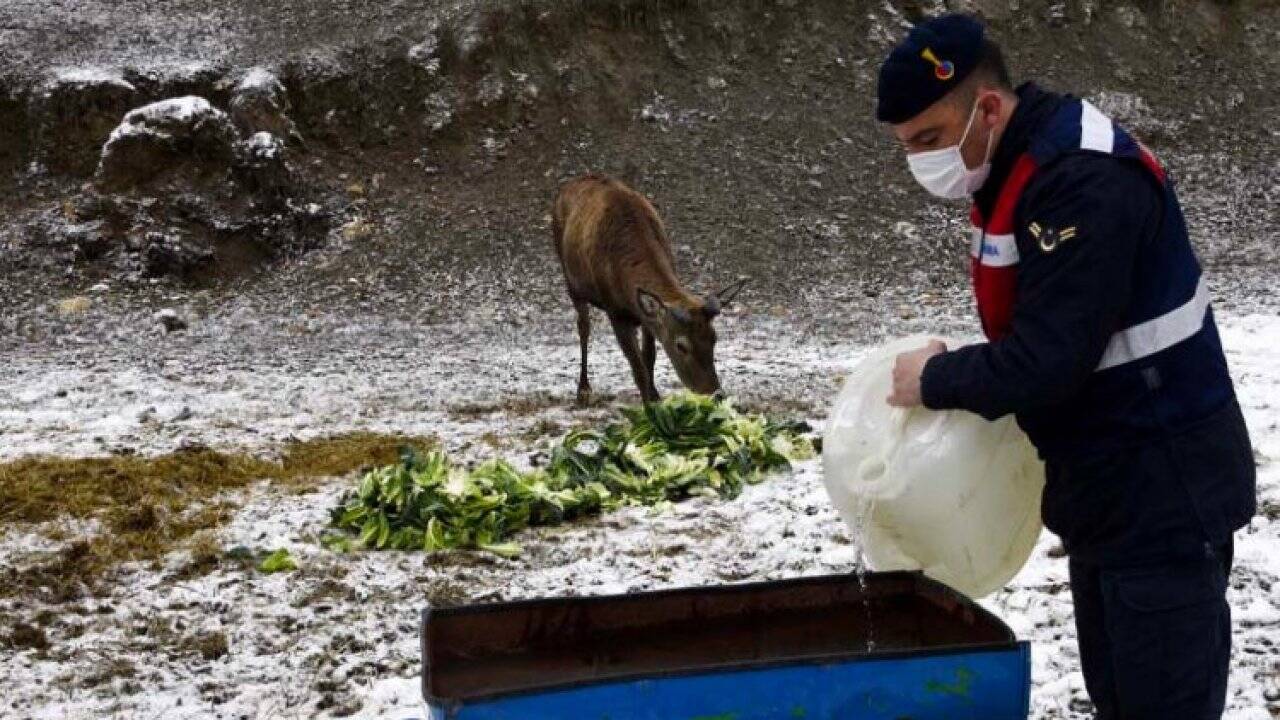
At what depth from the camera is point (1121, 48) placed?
20.1 meters

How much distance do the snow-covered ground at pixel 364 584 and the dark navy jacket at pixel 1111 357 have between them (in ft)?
5.27

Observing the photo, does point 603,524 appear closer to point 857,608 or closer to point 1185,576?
point 857,608

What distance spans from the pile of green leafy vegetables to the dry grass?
703 millimetres

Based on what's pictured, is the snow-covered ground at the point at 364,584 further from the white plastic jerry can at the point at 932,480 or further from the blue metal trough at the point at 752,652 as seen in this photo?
the white plastic jerry can at the point at 932,480

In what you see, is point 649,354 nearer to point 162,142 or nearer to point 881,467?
point 881,467

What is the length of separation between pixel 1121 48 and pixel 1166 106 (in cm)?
149

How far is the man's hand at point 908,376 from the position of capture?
295 cm

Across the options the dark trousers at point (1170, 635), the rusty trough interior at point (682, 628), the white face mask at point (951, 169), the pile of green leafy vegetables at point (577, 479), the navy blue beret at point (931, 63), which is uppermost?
the navy blue beret at point (931, 63)

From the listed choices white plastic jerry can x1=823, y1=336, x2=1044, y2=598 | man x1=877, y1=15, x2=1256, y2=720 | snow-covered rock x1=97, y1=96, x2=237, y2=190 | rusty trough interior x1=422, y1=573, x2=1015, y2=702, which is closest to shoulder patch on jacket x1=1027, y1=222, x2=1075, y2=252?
man x1=877, y1=15, x2=1256, y2=720

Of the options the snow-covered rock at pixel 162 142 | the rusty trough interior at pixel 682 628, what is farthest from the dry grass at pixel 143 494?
the snow-covered rock at pixel 162 142

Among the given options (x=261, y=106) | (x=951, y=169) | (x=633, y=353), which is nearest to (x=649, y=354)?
(x=633, y=353)

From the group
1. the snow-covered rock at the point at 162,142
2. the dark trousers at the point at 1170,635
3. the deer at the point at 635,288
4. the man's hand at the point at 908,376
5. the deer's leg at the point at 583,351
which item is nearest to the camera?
the dark trousers at the point at 1170,635

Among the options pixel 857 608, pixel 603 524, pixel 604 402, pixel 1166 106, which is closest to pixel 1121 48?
pixel 1166 106

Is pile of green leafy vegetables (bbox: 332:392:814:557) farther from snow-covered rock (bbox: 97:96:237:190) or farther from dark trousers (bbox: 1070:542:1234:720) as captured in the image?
snow-covered rock (bbox: 97:96:237:190)
